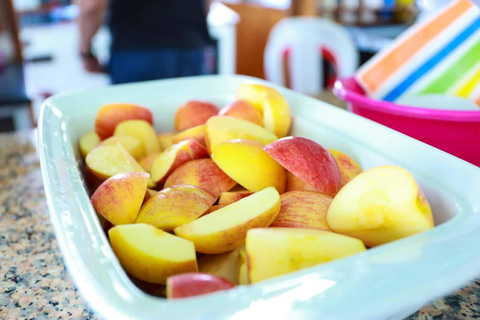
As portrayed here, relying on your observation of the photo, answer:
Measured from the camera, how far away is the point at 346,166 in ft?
1.53

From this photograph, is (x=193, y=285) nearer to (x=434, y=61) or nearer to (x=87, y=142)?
(x=87, y=142)

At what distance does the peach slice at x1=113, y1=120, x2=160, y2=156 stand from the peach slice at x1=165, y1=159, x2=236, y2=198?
0.13 metres

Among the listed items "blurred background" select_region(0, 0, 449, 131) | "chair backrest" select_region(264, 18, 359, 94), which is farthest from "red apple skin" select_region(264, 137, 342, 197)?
"chair backrest" select_region(264, 18, 359, 94)

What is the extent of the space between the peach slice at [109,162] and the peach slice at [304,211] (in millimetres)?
187

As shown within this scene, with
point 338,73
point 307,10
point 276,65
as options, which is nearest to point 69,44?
point 307,10

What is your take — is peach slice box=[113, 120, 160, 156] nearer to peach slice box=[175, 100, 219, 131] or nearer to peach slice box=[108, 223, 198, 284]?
peach slice box=[175, 100, 219, 131]

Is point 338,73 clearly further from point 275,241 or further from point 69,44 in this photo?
point 69,44

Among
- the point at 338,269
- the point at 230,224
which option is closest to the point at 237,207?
the point at 230,224

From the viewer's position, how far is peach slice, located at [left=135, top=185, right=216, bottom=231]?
36cm

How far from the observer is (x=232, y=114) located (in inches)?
22.1

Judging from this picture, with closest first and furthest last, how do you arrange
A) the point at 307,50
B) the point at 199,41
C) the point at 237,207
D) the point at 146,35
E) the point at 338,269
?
the point at 338,269
the point at 237,207
the point at 307,50
the point at 146,35
the point at 199,41

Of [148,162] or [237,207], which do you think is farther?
[148,162]

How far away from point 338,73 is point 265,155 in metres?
0.95

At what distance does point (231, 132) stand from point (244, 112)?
0.09 metres
